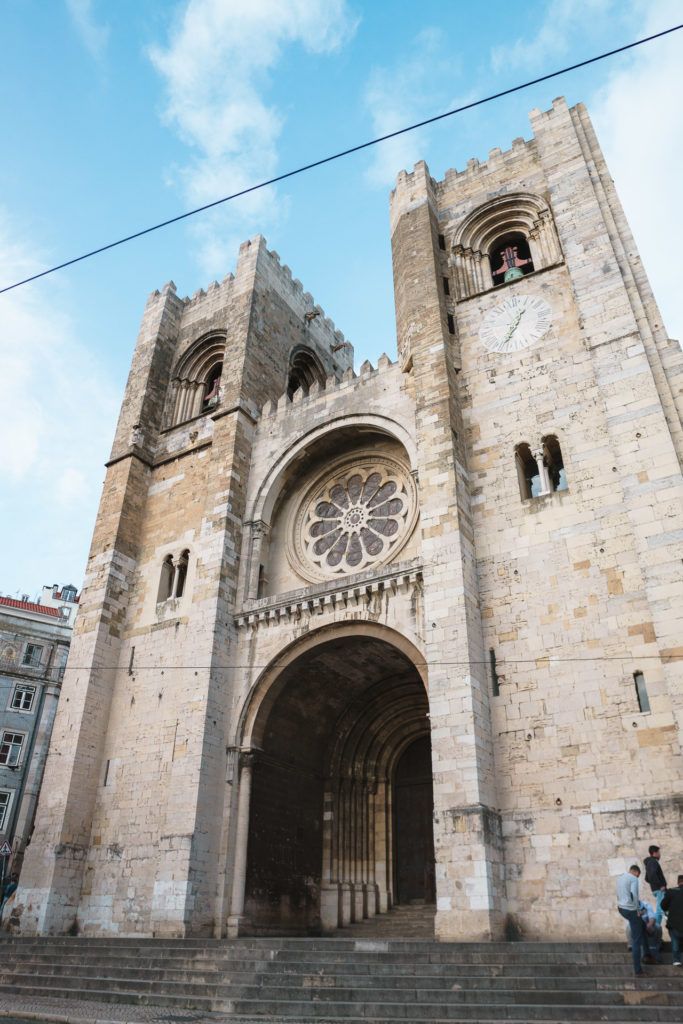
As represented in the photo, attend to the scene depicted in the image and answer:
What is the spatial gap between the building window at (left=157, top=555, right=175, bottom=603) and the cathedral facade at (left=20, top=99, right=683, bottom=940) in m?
0.07

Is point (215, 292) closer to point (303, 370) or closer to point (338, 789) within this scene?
point (303, 370)

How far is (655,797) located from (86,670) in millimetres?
11233

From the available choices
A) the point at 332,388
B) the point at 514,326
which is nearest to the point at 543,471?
the point at 514,326

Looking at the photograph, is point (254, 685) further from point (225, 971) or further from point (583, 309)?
point (583, 309)

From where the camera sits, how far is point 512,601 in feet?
39.3

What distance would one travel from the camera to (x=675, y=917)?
752cm

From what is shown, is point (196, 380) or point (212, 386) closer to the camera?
point (196, 380)

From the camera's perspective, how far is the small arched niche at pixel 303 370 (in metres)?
21.8

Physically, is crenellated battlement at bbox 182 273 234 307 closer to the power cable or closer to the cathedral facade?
the cathedral facade

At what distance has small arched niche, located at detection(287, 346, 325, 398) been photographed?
71.7 feet

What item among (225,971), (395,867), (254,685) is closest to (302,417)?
(254,685)

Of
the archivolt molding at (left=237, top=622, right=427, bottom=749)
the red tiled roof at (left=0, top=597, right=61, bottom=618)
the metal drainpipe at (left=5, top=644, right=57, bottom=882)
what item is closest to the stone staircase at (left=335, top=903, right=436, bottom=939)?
the archivolt molding at (left=237, top=622, right=427, bottom=749)

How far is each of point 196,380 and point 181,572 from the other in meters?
6.82

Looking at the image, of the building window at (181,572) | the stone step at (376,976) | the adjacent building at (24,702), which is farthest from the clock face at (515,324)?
the adjacent building at (24,702)
